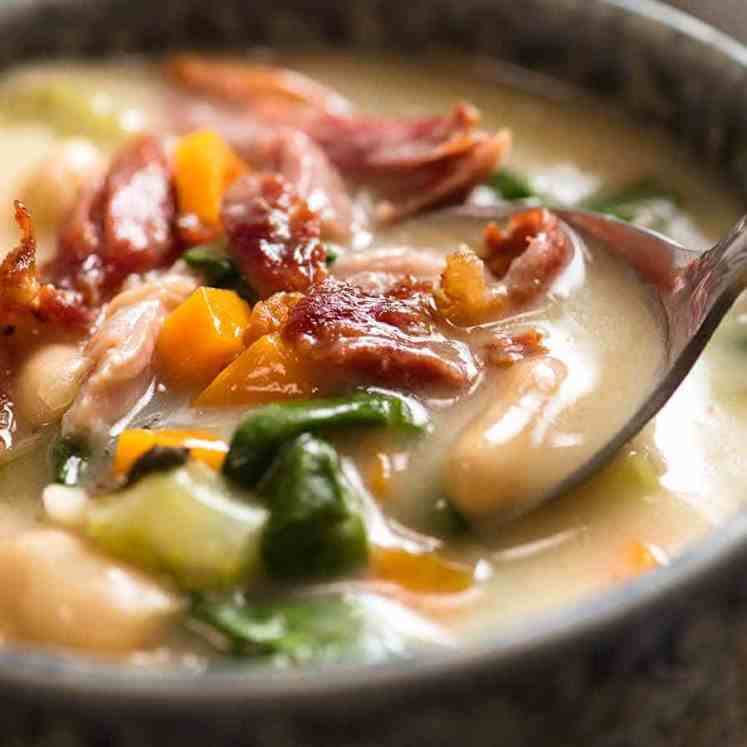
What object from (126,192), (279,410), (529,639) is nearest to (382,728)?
(529,639)

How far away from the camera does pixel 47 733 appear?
4.64ft

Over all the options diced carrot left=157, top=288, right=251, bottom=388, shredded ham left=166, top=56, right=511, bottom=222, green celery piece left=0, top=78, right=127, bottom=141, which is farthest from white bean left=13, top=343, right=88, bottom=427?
green celery piece left=0, top=78, right=127, bottom=141

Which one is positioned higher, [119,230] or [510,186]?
[510,186]

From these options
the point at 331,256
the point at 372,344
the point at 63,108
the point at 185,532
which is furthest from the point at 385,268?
the point at 63,108

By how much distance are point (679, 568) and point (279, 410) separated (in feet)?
1.98

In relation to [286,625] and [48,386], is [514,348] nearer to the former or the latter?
[286,625]

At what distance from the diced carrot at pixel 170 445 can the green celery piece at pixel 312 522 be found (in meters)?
0.13

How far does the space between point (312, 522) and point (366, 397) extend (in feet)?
0.93

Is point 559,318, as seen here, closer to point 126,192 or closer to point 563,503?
point 563,503

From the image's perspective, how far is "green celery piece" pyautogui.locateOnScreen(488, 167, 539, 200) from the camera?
2.59 meters

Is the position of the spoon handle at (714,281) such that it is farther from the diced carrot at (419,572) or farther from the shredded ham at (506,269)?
the diced carrot at (419,572)

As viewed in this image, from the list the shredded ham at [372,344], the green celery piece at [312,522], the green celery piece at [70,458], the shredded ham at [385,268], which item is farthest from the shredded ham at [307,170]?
the green celery piece at [312,522]

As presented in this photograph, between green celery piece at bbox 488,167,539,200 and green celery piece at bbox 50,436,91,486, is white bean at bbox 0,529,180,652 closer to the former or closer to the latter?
green celery piece at bbox 50,436,91,486

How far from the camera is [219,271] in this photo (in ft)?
7.36
